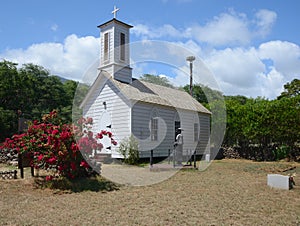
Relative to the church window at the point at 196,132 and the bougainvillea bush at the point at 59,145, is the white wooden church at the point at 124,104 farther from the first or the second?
the bougainvillea bush at the point at 59,145

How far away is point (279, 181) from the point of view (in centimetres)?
Answer: 799

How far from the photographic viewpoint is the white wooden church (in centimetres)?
1497

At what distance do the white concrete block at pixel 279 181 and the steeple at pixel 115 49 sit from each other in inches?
392

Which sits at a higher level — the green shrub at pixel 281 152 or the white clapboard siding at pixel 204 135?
Result: the white clapboard siding at pixel 204 135

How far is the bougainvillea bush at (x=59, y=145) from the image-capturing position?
7871 millimetres

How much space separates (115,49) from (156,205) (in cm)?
1154

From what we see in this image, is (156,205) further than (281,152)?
No

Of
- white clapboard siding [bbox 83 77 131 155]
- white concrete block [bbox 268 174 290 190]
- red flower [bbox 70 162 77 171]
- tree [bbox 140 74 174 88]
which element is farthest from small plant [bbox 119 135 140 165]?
white concrete block [bbox 268 174 290 190]

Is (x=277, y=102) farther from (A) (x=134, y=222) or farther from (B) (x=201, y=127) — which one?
(A) (x=134, y=222)

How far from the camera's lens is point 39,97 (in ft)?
99.6

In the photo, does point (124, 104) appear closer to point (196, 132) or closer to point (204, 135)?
point (196, 132)

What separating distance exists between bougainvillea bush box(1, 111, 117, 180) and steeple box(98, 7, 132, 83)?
24.6ft

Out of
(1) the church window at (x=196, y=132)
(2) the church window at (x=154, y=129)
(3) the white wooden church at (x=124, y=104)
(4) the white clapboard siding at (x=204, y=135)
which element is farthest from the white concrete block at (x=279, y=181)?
(4) the white clapboard siding at (x=204, y=135)

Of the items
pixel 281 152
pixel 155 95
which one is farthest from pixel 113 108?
pixel 281 152
